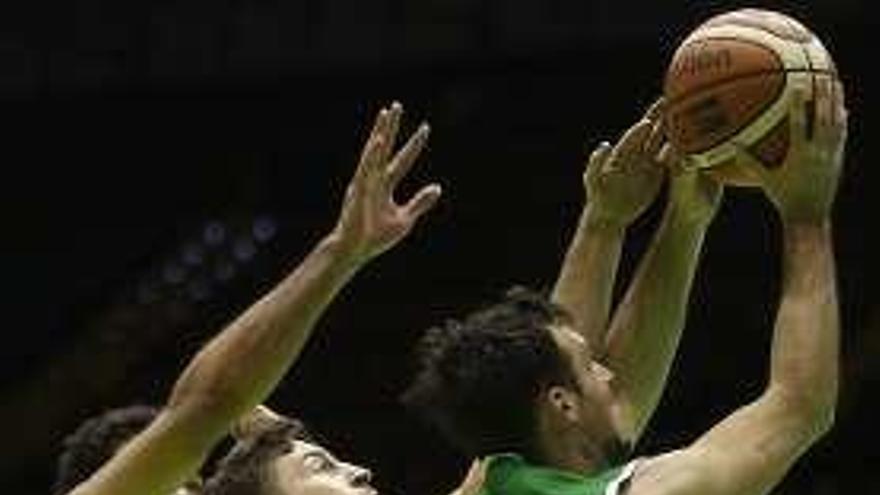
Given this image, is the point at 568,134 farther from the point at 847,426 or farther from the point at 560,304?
the point at 560,304

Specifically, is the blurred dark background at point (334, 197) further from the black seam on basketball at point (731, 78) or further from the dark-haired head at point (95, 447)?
the black seam on basketball at point (731, 78)

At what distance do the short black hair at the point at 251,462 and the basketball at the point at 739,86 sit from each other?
0.84m

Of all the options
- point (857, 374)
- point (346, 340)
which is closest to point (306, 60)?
point (346, 340)

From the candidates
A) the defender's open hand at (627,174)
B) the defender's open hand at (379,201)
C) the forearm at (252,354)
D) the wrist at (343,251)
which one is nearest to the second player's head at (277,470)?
the defender's open hand at (627,174)

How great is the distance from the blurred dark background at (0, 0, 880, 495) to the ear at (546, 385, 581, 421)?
5.42 m

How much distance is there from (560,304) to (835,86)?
722 mm

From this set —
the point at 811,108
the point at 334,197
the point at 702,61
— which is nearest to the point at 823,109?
the point at 811,108

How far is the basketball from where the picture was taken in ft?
11.3

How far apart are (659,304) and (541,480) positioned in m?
0.73

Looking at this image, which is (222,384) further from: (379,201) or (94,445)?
(94,445)

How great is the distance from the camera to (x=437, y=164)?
33.1 feet

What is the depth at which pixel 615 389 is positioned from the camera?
381cm

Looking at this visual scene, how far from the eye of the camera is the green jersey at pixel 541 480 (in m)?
3.29

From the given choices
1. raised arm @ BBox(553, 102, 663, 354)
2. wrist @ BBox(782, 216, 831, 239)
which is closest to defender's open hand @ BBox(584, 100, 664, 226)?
raised arm @ BBox(553, 102, 663, 354)
